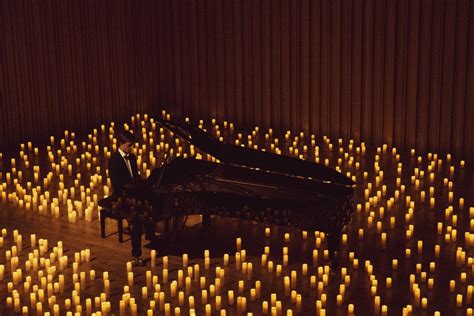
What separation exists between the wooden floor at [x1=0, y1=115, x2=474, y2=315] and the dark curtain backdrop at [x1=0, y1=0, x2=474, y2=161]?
57.2 inches

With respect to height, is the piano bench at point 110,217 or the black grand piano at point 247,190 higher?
the black grand piano at point 247,190

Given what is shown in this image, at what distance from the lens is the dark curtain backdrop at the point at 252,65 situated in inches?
426

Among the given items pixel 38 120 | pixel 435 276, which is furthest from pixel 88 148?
pixel 435 276

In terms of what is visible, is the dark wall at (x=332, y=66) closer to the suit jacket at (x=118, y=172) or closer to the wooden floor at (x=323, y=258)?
the wooden floor at (x=323, y=258)

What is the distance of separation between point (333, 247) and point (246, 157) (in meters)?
1.17

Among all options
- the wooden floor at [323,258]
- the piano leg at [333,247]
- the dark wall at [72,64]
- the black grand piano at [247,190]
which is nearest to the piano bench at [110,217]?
the wooden floor at [323,258]

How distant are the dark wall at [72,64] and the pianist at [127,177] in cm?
413

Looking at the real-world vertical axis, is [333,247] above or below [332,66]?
below

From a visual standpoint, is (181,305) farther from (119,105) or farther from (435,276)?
(119,105)

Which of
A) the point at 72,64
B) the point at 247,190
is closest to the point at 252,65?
the point at 72,64

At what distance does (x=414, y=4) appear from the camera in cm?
1067

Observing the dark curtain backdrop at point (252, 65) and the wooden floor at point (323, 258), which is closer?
the wooden floor at point (323, 258)

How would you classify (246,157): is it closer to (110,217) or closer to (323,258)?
(323,258)

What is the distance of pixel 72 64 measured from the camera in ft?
40.6
